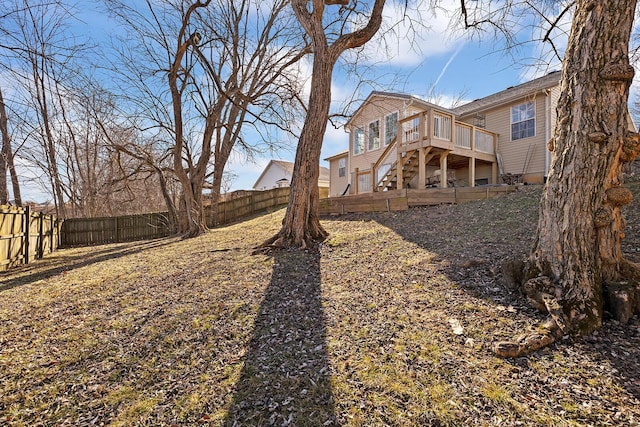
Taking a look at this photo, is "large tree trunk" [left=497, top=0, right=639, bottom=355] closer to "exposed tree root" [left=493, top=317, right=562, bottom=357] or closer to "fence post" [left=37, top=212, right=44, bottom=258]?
"exposed tree root" [left=493, top=317, right=562, bottom=357]

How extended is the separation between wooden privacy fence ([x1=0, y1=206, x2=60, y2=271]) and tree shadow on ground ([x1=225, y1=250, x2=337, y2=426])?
258 inches

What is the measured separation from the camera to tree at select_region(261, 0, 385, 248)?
18.8 feet

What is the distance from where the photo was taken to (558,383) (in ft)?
6.12

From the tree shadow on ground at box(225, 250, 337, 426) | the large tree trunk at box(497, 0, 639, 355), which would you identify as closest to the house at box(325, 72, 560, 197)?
the large tree trunk at box(497, 0, 639, 355)

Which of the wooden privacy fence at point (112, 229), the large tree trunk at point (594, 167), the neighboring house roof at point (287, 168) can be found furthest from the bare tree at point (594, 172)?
the neighboring house roof at point (287, 168)

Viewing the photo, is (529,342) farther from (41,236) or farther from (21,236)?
(41,236)

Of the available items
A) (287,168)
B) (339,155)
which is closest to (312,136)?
(339,155)

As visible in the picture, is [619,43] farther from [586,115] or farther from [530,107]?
[530,107]

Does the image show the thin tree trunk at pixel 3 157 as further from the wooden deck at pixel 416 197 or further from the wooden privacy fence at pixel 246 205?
the wooden deck at pixel 416 197

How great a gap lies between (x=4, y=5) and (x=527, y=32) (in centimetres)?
697

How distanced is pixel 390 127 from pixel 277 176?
20069 millimetres

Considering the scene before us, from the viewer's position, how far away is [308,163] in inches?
225

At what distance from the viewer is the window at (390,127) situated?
12.7m

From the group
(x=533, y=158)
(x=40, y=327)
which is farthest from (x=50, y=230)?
(x=533, y=158)
